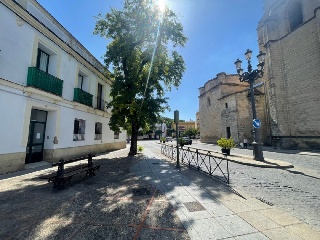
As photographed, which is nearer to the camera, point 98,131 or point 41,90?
point 41,90

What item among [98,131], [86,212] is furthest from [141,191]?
[98,131]

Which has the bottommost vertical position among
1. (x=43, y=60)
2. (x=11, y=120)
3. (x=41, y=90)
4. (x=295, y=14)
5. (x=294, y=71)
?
(x=11, y=120)

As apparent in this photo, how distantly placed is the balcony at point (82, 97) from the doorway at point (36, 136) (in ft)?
7.22

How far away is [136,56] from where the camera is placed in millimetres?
12312

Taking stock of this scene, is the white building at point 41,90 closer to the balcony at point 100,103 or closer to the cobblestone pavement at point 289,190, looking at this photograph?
the balcony at point 100,103

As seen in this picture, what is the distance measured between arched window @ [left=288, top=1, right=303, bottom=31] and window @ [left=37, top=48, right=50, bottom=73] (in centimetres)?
2414

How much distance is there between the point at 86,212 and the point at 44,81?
8.02 metres

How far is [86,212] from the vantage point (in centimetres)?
370

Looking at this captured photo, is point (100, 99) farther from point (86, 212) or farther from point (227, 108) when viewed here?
point (227, 108)

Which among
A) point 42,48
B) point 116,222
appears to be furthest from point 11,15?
point 116,222

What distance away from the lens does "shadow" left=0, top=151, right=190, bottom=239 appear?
114 inches

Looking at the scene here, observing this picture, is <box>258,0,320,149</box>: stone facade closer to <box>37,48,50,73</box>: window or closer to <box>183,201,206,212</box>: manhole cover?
<box>183,201,206,212</box>: manhole cover

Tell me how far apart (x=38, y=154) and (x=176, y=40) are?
12.3 meters

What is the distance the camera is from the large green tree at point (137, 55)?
40.1 ft
